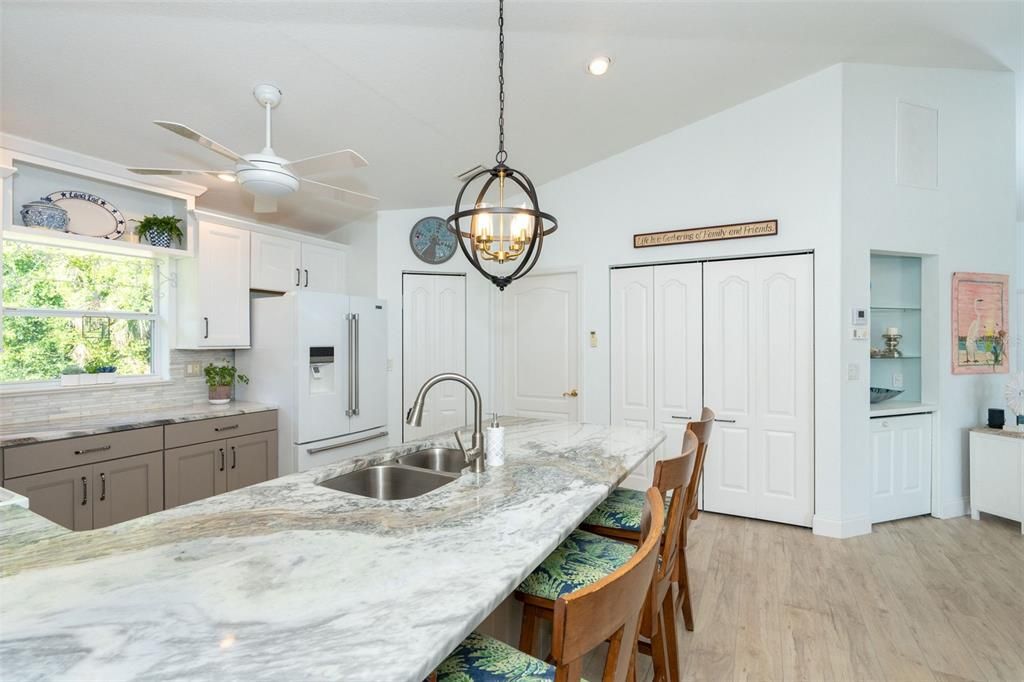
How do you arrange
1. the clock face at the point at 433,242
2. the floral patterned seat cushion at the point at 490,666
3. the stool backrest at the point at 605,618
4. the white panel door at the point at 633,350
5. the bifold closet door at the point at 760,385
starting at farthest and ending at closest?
the clock face at the point at 433,242 → the white panel door at the point at 633,350 → the bifold closet door at the point at 760,385 → the floral patterned seat cushion at the point at 490,666 → the stool backrest at the point at 605,618

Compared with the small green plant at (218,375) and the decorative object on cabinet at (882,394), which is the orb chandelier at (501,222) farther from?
the decorative object on cabinet at (882,394)

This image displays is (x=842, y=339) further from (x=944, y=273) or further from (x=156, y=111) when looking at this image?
(x=156, y=111)

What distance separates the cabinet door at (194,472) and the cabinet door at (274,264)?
4.41 feet

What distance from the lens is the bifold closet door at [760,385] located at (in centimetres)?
347

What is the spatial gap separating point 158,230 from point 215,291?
1.77 ft

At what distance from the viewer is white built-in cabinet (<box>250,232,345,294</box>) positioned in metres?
3.99

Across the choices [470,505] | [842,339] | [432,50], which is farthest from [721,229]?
[470,505]

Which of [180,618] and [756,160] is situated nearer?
[180,618]

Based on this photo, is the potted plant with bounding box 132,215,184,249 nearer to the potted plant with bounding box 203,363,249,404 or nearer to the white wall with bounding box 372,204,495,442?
the potted plant with bounding box 203,363,249,404

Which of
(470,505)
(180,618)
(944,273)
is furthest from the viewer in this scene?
(944,273)

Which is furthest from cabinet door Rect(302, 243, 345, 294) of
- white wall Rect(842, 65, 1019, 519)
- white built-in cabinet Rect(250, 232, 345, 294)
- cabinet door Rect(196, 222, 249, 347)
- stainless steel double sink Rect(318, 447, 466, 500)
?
white wall Rect(842, 65, 1019, 519)

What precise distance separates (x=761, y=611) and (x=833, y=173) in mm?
2844

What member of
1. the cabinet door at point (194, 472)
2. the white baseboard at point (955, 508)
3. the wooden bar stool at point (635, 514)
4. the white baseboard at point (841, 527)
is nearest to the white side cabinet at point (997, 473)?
the white baseboard at point (955, 508)

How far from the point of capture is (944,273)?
3.63m
